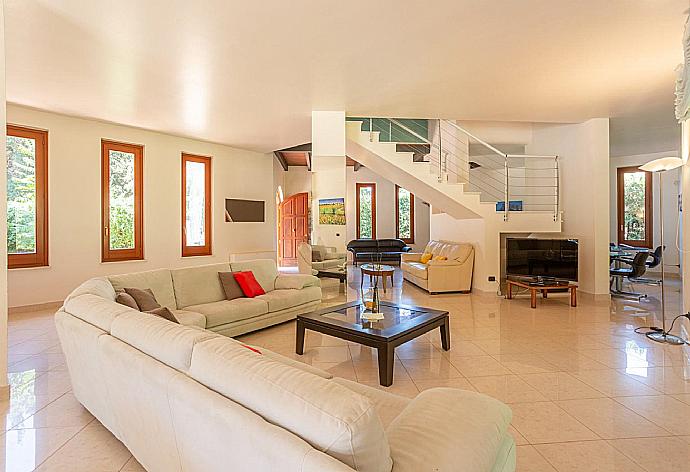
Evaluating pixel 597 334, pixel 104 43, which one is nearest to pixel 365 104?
pixel 104 43

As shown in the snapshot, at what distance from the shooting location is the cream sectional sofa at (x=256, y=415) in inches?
44.2

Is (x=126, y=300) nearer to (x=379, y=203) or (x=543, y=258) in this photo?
(x=543, y=258)

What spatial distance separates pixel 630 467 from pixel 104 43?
509 centimetres

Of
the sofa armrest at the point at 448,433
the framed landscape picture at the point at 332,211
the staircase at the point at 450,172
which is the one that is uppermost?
the staircase at the point at 450,172

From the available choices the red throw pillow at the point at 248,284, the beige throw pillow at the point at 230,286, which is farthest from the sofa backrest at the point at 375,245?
the beige throw pillow at the point at 230,286

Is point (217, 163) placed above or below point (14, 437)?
above

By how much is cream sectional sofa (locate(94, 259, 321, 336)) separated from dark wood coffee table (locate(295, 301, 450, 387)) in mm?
847

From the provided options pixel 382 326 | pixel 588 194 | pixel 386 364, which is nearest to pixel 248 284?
pixel 382 326

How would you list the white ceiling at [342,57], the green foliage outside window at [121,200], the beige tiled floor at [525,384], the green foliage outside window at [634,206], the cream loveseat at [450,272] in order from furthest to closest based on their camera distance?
the green foliage outside window at [634,206] < the cream loveseat at [450,272] < the green foliage outside window at [121,200] < the white ceiling at [342,57] < the beige tiled floor at [525,384]

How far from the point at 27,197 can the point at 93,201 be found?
34.6 inches

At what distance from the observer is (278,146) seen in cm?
879

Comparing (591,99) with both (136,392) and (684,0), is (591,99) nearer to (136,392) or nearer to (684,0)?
(684,0)

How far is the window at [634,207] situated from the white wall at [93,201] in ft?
30.0

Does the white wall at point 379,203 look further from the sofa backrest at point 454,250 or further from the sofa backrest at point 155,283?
the sofa backrest at point 155,283
